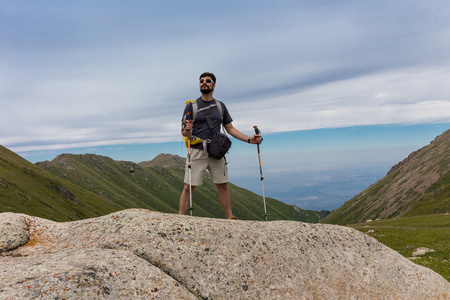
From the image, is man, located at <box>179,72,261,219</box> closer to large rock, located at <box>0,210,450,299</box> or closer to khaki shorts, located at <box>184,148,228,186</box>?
khaki shorts, located at <box>184,148,228,186</box>

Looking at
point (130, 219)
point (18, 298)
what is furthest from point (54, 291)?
point (130, 219)

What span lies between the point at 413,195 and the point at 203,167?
168813mm

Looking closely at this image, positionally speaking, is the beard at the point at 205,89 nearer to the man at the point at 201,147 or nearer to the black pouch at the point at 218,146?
the man at the point at 201,147

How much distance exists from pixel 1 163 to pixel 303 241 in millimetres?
159776

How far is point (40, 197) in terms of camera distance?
123m

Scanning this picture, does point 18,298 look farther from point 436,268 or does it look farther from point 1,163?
point 1,163

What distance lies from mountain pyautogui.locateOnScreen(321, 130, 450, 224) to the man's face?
400 ft

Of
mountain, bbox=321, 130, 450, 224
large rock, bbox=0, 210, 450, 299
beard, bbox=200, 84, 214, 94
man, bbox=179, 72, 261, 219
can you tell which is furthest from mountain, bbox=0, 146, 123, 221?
mountain, bbox=321, 130, 450, 224

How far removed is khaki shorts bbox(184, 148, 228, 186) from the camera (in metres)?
11.5

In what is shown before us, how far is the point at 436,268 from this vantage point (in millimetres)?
20625

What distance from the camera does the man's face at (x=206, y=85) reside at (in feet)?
37.9

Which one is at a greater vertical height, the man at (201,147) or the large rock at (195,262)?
the man at (201,147)

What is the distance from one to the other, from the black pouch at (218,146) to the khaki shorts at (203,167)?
1.13 feet

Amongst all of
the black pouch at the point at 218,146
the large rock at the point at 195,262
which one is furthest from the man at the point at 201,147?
the large rock at the point at 195,262
